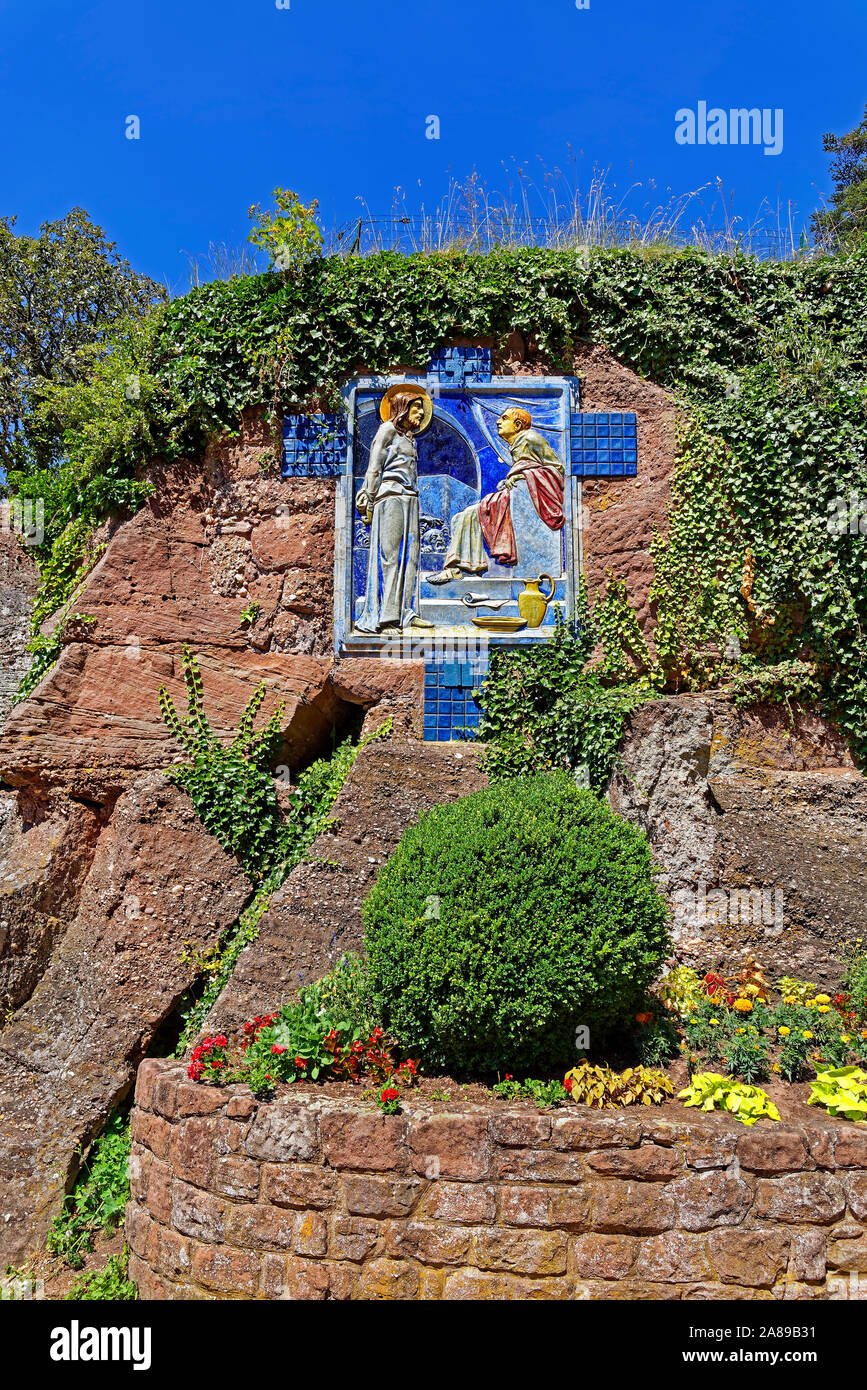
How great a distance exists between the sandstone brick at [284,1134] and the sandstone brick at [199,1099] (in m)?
0.29

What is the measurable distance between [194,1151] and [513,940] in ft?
6.87

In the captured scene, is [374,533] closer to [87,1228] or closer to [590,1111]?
[590,1111]

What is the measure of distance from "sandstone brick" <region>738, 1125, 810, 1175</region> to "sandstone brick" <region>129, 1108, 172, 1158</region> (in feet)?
10.3

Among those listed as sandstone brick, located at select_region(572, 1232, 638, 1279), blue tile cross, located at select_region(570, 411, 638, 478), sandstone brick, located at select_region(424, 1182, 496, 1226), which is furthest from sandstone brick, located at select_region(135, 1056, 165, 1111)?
blue tile cross, located at select_region(570, 411, 638, 478)

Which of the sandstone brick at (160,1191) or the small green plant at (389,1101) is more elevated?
the small green plant at (389,1101)

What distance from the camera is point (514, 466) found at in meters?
8.04

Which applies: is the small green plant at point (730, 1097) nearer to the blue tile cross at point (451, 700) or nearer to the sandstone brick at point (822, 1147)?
the sandstone brick at point (822, 1147)

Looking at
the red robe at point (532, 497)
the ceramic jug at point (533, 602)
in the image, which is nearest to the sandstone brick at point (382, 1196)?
the ceramic jug at point (533, 602)

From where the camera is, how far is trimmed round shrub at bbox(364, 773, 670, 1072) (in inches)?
200

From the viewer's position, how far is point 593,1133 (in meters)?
4.65

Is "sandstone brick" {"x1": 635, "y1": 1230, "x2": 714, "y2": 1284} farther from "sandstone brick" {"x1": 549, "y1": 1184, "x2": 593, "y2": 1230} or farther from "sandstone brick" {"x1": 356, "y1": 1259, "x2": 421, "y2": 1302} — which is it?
"sandstone brick" {"x1": 356, "y1": 1259, "x2": 421, "y2": 1302}

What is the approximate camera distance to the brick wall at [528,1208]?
4.50 meters
